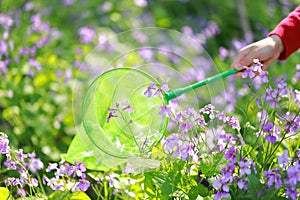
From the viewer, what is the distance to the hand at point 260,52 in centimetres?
192

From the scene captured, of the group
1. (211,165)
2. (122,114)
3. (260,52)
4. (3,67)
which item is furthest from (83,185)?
(3,67)

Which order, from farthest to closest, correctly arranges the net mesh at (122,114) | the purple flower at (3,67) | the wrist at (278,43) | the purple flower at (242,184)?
the purple flower at (3,67) → the wrist at (278,43) → the net mesh at (122,114) → the purple flower at (242,184)

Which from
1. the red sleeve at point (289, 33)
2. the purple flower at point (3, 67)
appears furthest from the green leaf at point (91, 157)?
the purple flower at point (3, 67)

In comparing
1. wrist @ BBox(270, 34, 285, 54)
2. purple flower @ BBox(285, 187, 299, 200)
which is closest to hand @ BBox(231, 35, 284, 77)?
wrist @ BBox(270, 34, 285, 54)

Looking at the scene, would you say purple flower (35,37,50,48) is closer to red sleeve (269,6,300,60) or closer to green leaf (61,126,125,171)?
green leaf (61,126,125,171)

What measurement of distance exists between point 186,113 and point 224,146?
0.14 metres

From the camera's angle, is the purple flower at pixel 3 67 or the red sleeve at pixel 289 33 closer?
the red sleeve at pixel 289 33

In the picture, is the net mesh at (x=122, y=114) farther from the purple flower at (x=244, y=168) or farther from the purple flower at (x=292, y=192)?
the purple flower at (x=292, y=192)

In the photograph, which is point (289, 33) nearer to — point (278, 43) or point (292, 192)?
point (278, 43)

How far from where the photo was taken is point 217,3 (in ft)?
16.9

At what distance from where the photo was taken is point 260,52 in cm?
194

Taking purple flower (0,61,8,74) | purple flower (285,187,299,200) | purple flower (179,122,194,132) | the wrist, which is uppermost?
the wrist

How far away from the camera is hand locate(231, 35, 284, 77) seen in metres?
1.92

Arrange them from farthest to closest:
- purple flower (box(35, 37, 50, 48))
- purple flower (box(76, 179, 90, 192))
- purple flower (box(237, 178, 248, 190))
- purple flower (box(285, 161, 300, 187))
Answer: purple flower (box(35, 37, 50, 48))
purple flower (box(76, 179, 90, 192))
purple flower (box(237, 178, 248, 190))
purple flower (box(285, 161, 300, 187))
